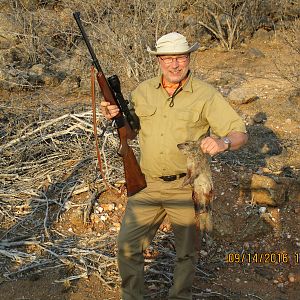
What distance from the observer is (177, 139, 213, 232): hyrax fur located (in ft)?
9.93

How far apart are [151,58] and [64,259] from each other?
208 inches

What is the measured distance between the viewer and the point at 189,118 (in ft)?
10.6

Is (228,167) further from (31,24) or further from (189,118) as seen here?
(31,24)

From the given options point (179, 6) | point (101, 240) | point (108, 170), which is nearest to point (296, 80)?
point (179, 6)

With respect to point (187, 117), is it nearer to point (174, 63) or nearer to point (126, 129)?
point (174, 63)

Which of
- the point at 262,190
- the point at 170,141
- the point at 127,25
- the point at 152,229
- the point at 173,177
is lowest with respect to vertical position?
the point at 262,190

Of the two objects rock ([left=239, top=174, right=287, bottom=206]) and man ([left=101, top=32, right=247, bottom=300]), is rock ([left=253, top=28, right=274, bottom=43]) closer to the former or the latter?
rock ([left=239, top=174, right=287, bottom=206])

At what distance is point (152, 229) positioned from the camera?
3523 mm

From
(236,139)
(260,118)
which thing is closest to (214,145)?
(236,139)
